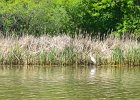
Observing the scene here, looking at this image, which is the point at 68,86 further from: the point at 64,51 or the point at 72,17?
the point at 72,17

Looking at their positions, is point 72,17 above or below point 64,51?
above

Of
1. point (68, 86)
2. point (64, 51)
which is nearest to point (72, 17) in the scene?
point (64, 51)

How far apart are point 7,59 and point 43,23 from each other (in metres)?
8.95

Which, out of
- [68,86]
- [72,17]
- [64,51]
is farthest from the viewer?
[72,17]

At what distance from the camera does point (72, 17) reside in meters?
31.6

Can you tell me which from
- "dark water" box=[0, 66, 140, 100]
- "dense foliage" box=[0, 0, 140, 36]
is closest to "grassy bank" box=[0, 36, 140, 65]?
"dark water" box=[0, 66, 140, 100]

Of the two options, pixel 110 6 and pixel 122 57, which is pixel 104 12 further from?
pixel 122 57

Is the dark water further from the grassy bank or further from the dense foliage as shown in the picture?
the dense foliage

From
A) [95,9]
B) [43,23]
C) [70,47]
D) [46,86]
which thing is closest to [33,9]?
[43,23]

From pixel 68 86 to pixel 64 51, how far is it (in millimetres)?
8890

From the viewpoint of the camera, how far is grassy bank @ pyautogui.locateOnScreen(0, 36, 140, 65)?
22.7m

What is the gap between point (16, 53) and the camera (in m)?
22.8

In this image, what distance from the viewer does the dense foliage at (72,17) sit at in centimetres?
3127

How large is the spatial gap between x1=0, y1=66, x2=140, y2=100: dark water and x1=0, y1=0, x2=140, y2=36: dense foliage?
12.6 meters
